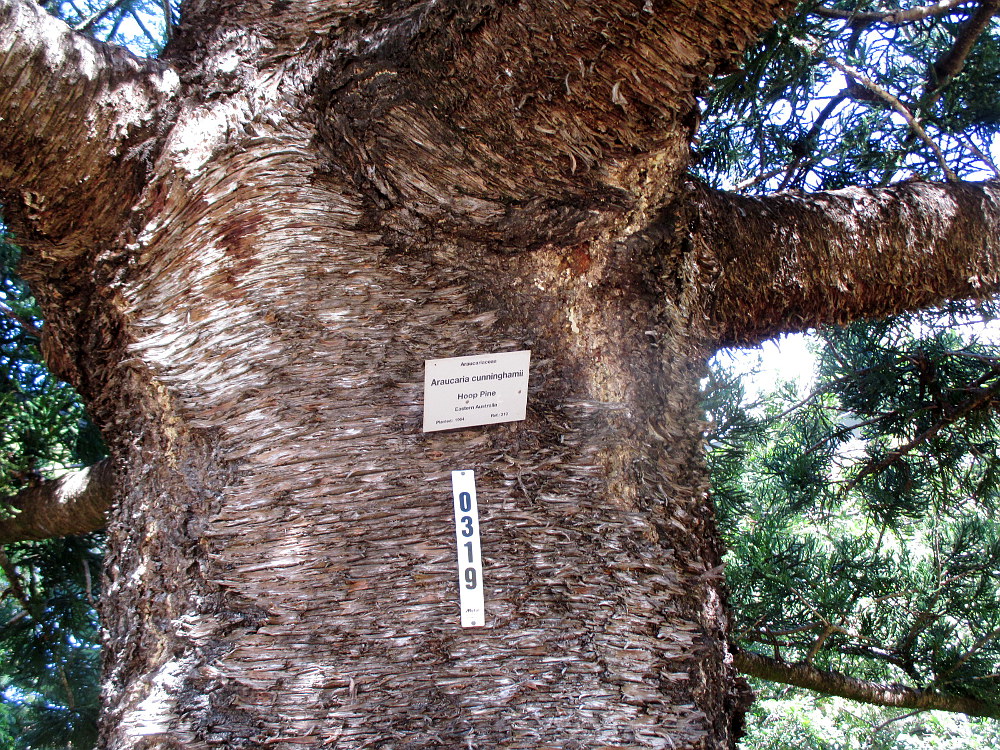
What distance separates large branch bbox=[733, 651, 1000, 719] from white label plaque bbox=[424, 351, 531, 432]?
127cm

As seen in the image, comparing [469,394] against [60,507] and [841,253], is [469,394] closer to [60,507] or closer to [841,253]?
[841,253]

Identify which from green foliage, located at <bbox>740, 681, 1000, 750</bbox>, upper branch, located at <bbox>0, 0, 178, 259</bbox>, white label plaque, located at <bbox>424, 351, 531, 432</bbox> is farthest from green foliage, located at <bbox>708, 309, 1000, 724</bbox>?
green foliage, located at <bbox>740, 681, 1000, 750</bbox>

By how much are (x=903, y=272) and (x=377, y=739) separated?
44.6 inches

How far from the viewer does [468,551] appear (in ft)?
2.88

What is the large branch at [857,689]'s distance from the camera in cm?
184

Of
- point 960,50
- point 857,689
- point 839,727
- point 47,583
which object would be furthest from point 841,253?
point 839,727

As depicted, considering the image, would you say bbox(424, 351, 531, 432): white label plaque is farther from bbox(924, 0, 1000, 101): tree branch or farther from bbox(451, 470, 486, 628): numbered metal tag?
bbox(924, 0, 1000, 101): tree branch

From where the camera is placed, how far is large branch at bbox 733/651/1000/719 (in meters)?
1.84

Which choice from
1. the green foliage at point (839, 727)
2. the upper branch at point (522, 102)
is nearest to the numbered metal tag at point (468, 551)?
the upper branch at point (522, 102)

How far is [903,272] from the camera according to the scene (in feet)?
4.20

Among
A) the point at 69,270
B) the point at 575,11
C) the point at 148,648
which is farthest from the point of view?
the point at 69,270

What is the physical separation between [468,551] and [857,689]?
149 centimetres

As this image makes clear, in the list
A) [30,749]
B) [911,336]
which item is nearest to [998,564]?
[911,336]

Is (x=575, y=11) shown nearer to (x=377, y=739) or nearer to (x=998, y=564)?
(x=377, y=739)
